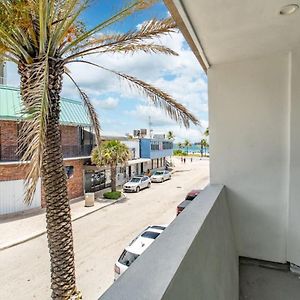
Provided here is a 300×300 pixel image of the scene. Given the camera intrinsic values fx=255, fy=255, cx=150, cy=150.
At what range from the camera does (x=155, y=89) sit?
5.20 m

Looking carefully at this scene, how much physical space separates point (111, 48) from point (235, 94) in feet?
10.3

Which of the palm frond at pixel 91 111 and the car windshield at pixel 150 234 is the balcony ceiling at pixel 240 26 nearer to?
the palm frond at pixel 91 111

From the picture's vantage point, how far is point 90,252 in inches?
340

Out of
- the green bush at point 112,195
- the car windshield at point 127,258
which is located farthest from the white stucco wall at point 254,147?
the green bush at point 112,195

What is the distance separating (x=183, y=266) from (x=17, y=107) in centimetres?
1060

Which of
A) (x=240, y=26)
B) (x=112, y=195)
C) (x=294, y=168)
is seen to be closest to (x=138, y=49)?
(x=240, y=26)

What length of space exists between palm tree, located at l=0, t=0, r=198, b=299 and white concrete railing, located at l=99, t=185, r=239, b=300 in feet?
9.86

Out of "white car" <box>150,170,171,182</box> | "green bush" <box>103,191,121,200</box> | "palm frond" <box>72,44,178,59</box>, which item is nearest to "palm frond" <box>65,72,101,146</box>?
"palm frond" <box>72,44,178,59</box>

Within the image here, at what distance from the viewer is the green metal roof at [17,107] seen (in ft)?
38.4

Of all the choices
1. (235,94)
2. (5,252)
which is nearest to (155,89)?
(235,94)

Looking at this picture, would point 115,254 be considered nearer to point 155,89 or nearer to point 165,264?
point 155,89

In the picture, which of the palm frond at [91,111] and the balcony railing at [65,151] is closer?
the palm frond at [91,111]

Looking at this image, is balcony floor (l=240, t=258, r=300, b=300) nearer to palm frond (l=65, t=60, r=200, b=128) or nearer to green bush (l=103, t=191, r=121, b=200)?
palm frond (l=65, t=60, r=200, b=128)

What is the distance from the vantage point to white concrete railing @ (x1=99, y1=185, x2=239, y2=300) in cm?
104
